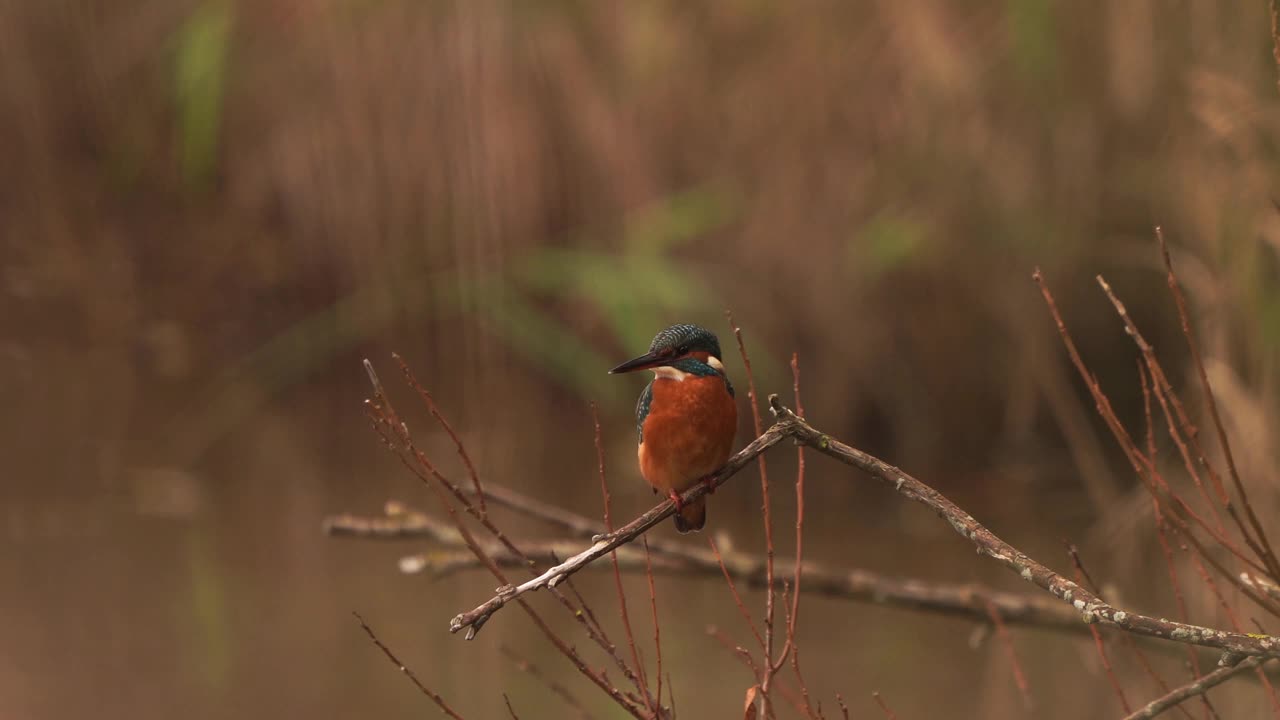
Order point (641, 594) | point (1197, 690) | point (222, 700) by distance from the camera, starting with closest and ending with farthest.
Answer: point (1197, 690), point (222, 700), point (641, 594)

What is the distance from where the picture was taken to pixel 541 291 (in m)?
4.09

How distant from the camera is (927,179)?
3.82 metres

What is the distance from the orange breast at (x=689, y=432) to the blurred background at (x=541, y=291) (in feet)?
5.46

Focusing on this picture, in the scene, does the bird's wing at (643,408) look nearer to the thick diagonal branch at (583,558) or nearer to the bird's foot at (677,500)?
the bird's foot at (677,500)

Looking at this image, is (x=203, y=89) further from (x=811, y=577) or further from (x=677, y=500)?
(x=677, y=500)

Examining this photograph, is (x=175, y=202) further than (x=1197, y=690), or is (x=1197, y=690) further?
(x=175, y=202)

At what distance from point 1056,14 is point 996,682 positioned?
1973mm

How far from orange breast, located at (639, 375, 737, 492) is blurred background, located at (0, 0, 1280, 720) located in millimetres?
1664

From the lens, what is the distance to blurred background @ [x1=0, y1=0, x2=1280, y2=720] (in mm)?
3162

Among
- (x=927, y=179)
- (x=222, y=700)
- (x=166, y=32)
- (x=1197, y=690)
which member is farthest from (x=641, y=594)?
(x=166, y=32)

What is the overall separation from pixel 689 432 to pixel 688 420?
0.04 ft

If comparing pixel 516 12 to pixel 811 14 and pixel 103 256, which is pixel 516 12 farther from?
pixel 103 256

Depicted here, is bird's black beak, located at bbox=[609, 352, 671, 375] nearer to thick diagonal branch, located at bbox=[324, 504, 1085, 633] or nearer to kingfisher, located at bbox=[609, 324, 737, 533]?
kingfisher, located at bbox=[609, 324, 737, 533]

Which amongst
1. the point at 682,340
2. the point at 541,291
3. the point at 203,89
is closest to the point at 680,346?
the point at 682,340
